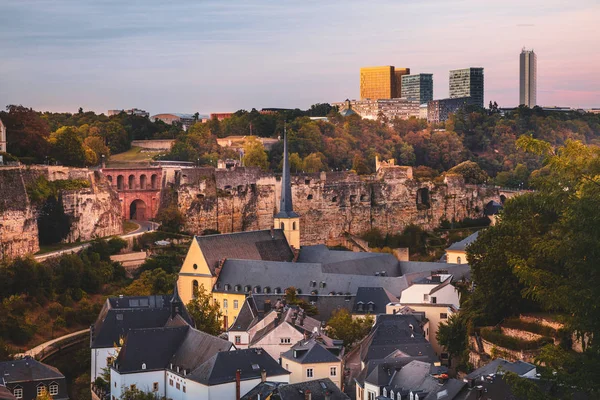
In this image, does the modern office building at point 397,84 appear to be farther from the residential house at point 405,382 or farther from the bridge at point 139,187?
the residential house at point 405,382

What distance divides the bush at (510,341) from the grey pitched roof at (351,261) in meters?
18.6

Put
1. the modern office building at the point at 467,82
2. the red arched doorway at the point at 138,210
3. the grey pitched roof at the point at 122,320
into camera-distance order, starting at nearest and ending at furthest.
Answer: the grey pitched roof at the point at 122,320 < the red arched doorway at the point at 138,210 < the modern office building at the point at 467,82

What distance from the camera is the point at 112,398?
138 ft

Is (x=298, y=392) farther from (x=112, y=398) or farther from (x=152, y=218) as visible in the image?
(x=152, y=218)

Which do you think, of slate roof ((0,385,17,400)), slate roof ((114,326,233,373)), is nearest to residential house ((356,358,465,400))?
slate roof ((114,326,233,373))

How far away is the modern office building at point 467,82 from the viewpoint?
179 m

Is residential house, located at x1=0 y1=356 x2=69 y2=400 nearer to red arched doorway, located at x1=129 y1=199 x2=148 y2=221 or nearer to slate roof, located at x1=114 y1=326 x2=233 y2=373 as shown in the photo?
slate roof, located at x1=114 y1=326 x2=233 y2=373

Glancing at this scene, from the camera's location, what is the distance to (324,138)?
329 feet

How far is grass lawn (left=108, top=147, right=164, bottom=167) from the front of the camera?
8550 centimetres

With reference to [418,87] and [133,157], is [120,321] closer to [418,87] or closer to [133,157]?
[133,157]

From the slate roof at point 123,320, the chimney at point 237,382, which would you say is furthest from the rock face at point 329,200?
the chimney at point 237,382

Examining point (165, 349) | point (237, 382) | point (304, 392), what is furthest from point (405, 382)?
point (165, 349)

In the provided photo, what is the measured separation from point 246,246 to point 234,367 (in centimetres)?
2306

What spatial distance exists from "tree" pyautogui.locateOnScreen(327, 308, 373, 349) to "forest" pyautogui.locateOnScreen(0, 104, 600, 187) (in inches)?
1185
